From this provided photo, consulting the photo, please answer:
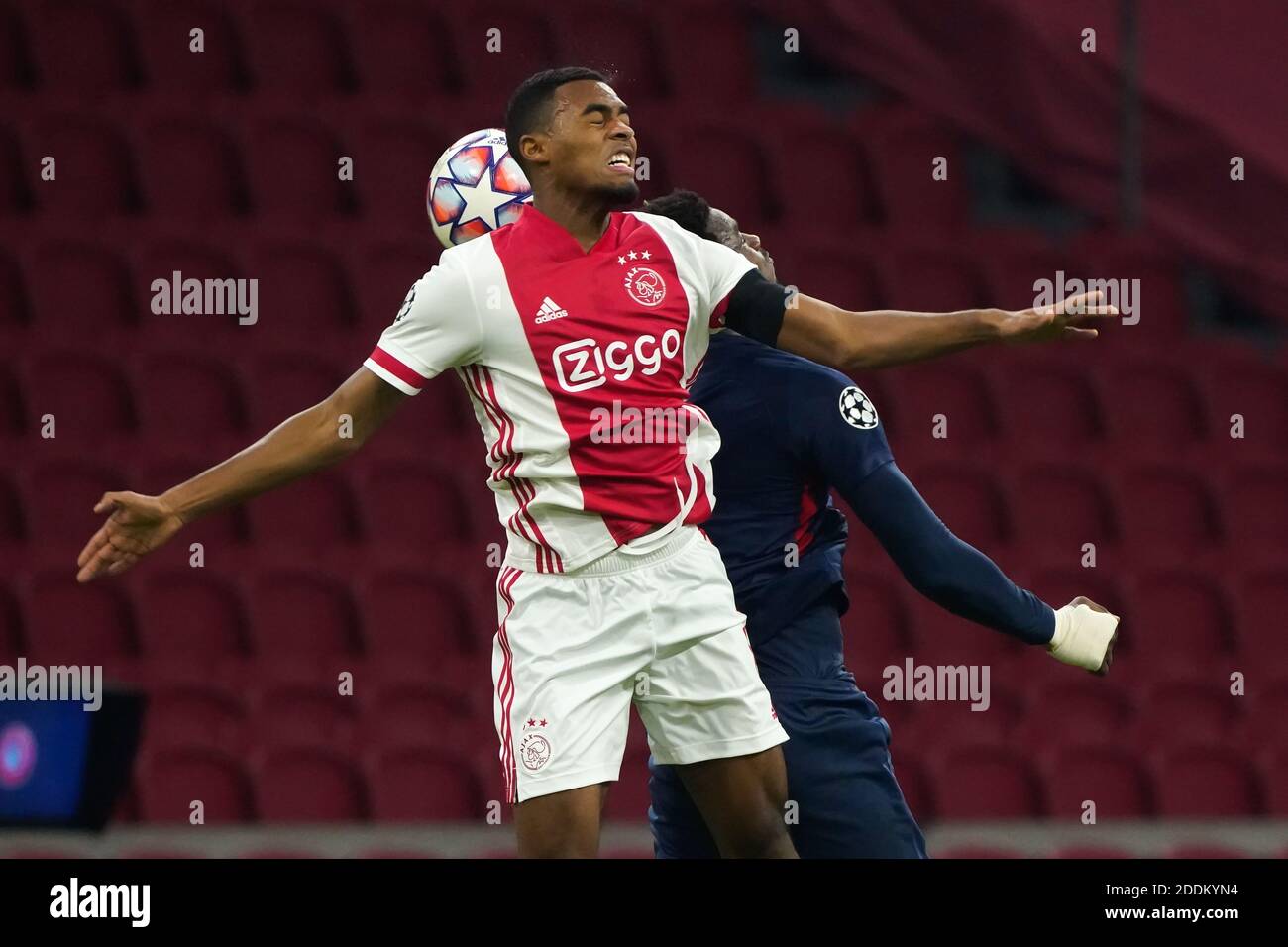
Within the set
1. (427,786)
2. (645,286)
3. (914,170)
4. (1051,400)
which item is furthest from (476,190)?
(914,170)

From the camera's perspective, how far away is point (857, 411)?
3.08 m

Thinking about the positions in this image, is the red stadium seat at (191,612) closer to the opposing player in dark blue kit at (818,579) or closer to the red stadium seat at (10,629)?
the red stadium seat at (10,629)

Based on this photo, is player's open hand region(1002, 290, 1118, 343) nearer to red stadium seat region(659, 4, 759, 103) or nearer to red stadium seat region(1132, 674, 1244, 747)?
red stadium seat region(1132, 674, 1244, 747)

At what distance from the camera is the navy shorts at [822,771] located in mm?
3062

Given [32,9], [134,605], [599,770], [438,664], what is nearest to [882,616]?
[438,664]

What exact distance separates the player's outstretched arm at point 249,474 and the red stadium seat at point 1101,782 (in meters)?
3.26

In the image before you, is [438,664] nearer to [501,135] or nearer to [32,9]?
[501,135]

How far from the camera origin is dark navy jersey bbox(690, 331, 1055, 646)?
304cm

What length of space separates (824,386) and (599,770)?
74 cm

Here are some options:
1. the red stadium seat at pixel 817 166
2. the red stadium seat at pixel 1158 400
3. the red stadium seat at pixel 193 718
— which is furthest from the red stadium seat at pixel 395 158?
the red stadium seat at pixel 1158 400

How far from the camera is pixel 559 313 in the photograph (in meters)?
2.93

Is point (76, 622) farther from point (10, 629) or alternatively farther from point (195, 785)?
point (195, 785)

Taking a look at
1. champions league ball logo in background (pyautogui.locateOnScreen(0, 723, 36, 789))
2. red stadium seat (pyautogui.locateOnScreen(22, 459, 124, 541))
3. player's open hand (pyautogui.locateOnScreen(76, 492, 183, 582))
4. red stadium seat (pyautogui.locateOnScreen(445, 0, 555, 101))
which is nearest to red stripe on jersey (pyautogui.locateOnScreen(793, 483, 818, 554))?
player's open hand (pyautogui.locateOnScreen(76, 492, 183, 582))

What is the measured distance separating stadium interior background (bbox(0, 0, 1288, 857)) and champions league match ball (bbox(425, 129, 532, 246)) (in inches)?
86.5
